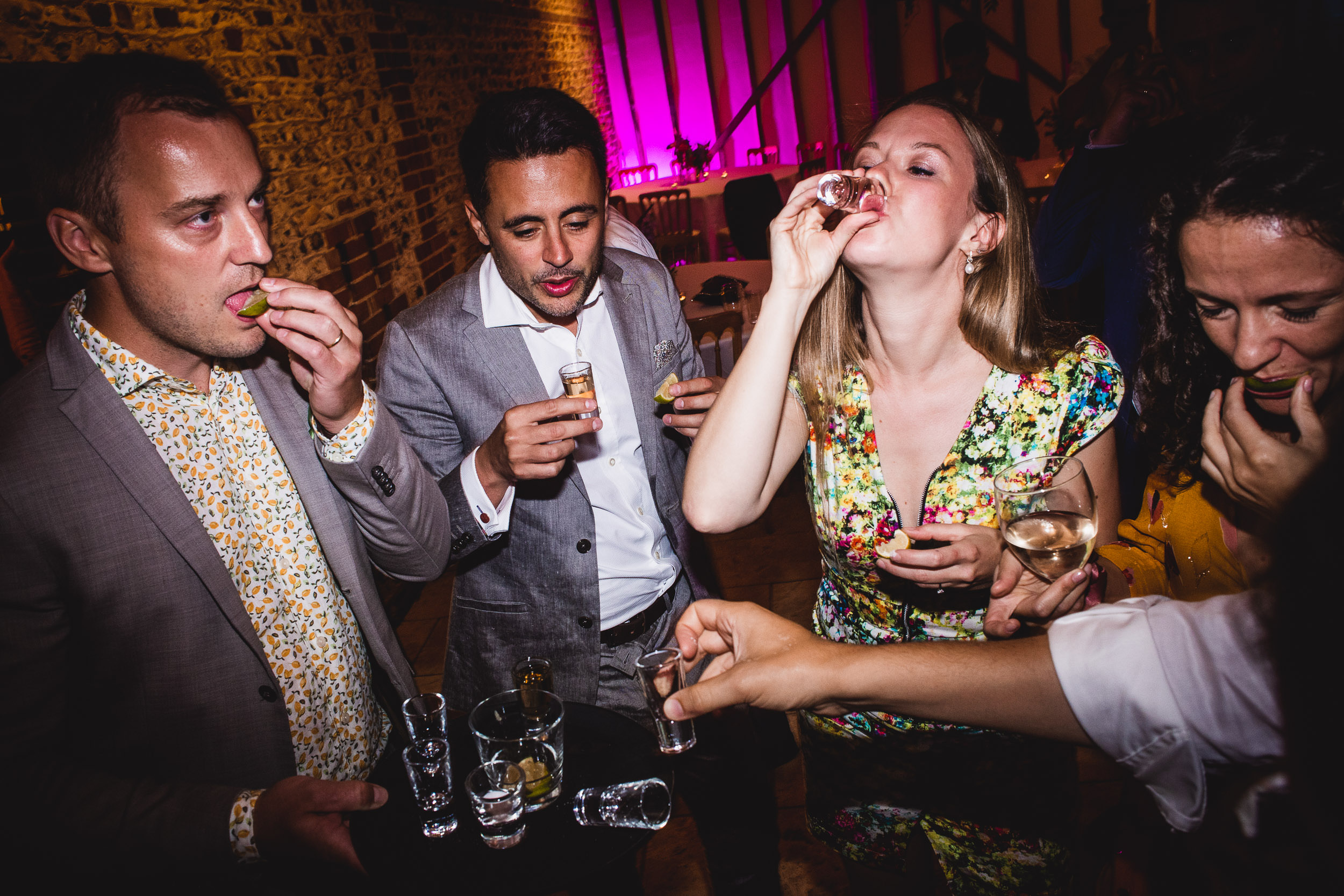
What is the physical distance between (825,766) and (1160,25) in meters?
3.02

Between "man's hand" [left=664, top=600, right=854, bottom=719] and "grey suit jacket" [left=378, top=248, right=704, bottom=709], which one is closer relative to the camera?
"man's hand" [left=664, top=600, right=854, bottom=719]

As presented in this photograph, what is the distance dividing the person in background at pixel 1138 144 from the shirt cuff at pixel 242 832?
2.64m

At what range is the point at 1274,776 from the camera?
90 cm

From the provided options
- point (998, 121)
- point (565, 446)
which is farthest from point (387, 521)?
point (998, 121)

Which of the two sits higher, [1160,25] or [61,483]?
[1160,25]

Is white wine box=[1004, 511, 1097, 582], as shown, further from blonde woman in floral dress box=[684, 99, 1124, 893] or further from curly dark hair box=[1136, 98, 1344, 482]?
curly dark hair box=[1136, 98, 1344, 482]

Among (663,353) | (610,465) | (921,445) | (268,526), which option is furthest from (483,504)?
(921,445)

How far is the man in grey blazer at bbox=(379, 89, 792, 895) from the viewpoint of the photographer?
1.99 m

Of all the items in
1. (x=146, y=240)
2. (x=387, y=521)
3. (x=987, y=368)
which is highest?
(x=146, y=240)

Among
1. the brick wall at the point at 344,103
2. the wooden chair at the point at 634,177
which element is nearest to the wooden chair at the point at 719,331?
the brick wall at the point at 344,103

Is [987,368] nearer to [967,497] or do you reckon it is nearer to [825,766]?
[967,497]

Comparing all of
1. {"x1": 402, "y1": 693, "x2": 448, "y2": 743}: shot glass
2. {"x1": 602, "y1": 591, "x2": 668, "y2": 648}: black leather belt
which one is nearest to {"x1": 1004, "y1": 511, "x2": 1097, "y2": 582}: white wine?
{"x1": 602, "y1": 591, "x2": 668, "y2": 648}: black leather belt

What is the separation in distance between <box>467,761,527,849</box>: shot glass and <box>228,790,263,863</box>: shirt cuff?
0.40m

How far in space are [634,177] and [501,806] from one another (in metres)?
11.5
